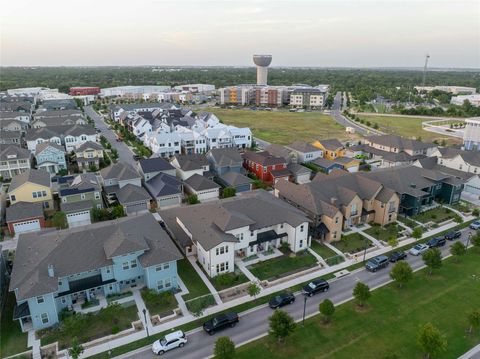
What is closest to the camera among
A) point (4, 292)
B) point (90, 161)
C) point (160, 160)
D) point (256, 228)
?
point (4, 292)

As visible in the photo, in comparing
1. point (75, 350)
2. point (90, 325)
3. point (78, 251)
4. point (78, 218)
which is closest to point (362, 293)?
point (75, 350)

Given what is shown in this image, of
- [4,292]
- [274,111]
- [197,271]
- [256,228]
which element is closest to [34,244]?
[4,292]

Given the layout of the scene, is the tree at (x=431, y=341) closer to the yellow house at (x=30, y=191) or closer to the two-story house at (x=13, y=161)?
the yellow house at (x=30, y=191)

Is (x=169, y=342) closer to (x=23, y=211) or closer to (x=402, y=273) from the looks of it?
(x=402, y=273)

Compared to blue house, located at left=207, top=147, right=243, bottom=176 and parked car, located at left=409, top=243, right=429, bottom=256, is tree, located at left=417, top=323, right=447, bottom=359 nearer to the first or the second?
parked car, located at left=409, top=243, right=429, bottom=256

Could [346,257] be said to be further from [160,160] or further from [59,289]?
[160,160]

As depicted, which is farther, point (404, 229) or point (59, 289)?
point (404, 229)
